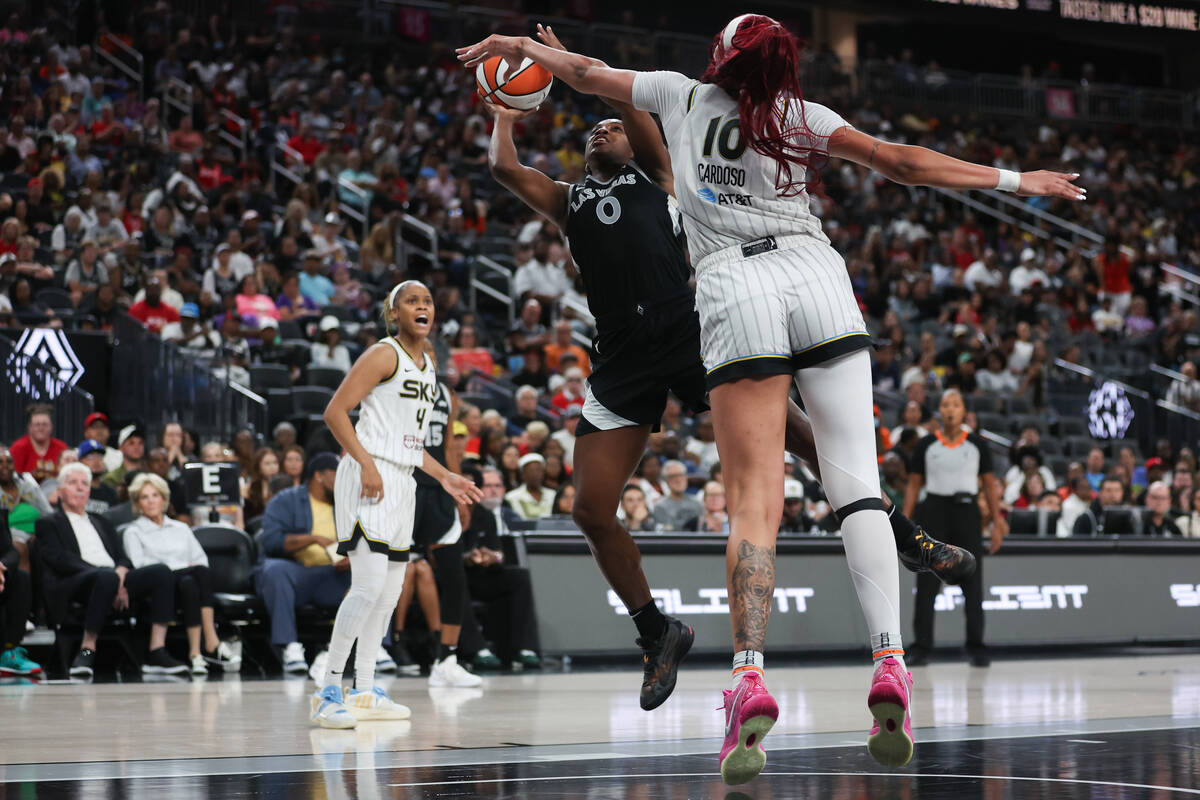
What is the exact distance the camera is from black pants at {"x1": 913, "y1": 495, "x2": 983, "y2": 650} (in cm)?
1109

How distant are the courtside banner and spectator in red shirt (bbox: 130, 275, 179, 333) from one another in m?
5.28

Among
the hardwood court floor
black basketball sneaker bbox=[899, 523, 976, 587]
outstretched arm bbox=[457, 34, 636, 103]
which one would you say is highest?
outstretched arm bbox=[457, 34, 636, 103]

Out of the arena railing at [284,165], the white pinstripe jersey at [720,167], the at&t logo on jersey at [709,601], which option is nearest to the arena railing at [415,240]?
the arena railing at [284,165]

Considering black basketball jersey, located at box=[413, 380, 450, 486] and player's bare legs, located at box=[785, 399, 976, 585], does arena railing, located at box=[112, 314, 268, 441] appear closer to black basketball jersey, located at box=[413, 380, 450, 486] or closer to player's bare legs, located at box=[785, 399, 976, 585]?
black basketball jersey, located at box=[413, 380, 450, 486]

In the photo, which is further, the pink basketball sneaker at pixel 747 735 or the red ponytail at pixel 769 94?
the red ponytail at pixel 769 94

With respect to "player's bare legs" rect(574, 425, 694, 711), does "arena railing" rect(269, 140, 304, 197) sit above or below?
above

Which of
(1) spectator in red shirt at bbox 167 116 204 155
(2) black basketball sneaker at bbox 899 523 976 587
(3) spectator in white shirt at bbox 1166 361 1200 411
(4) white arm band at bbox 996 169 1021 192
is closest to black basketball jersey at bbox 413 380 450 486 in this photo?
(2) black basketball sneaker at bbox 899 523 976 587

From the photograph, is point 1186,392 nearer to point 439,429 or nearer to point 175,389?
point 175,389

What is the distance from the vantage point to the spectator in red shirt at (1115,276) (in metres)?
22.6

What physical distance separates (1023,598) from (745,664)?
922 cm

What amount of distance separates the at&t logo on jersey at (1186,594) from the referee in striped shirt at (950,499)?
2.83m

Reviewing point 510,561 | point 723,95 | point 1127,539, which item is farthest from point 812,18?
point 723,95

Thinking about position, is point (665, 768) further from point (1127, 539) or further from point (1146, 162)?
point (1146, 162)

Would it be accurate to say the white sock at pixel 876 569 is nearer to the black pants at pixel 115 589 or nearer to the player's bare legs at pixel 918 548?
the player's bare legs at pixel 918 548
